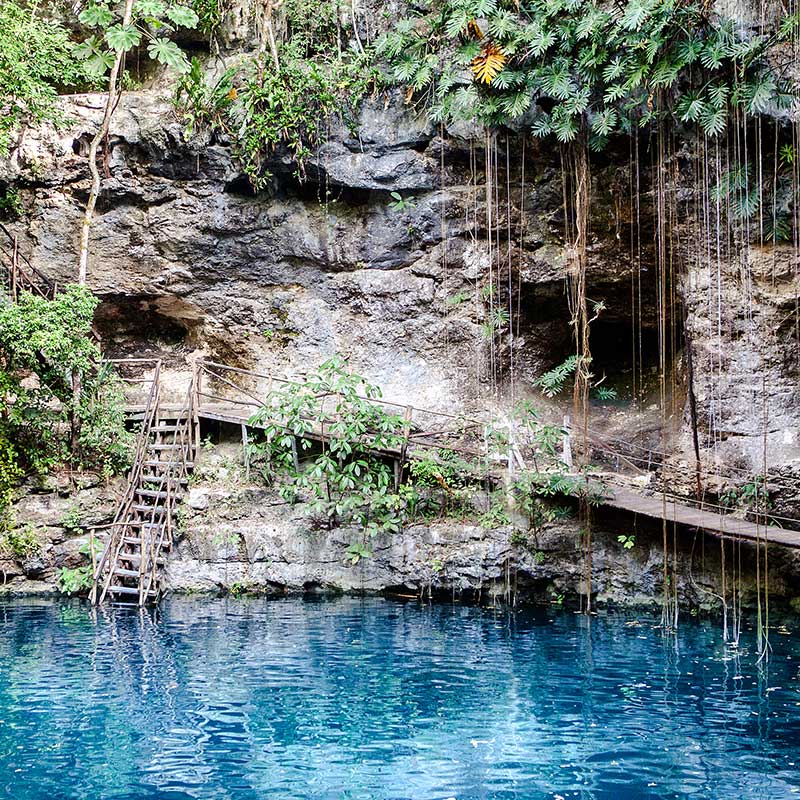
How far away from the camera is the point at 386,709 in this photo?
520 centimetres

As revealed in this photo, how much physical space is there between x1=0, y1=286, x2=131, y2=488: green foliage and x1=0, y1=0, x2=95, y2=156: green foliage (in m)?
1.81

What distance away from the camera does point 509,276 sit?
10.1 metres

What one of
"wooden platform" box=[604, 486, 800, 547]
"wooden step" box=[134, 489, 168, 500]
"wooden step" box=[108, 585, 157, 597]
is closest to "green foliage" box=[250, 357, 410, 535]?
"wooden step" box=[134, 489, 168, 500]

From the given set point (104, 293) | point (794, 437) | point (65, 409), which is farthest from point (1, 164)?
point (794, 437)

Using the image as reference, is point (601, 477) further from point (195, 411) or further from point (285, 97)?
point (285, 97)

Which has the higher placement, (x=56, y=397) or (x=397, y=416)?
(x=56, y=397)

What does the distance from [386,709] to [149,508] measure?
426cm

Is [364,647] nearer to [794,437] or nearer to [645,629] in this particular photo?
[645,629]

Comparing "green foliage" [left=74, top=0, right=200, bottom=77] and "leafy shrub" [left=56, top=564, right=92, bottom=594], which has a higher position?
"green foliage" [left=74, top=0, right=200, bottom=77]

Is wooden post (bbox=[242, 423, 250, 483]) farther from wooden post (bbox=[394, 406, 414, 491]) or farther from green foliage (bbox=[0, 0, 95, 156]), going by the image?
green foliage (bbox=[0, 0, 95, 156])

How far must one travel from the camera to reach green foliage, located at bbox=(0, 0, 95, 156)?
8.42 m

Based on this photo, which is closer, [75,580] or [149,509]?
[75,580]

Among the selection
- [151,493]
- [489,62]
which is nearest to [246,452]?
[151,493]

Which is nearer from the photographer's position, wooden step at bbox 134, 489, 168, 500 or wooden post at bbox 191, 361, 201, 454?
wooden step at bbox 134, 489, 168, 500
